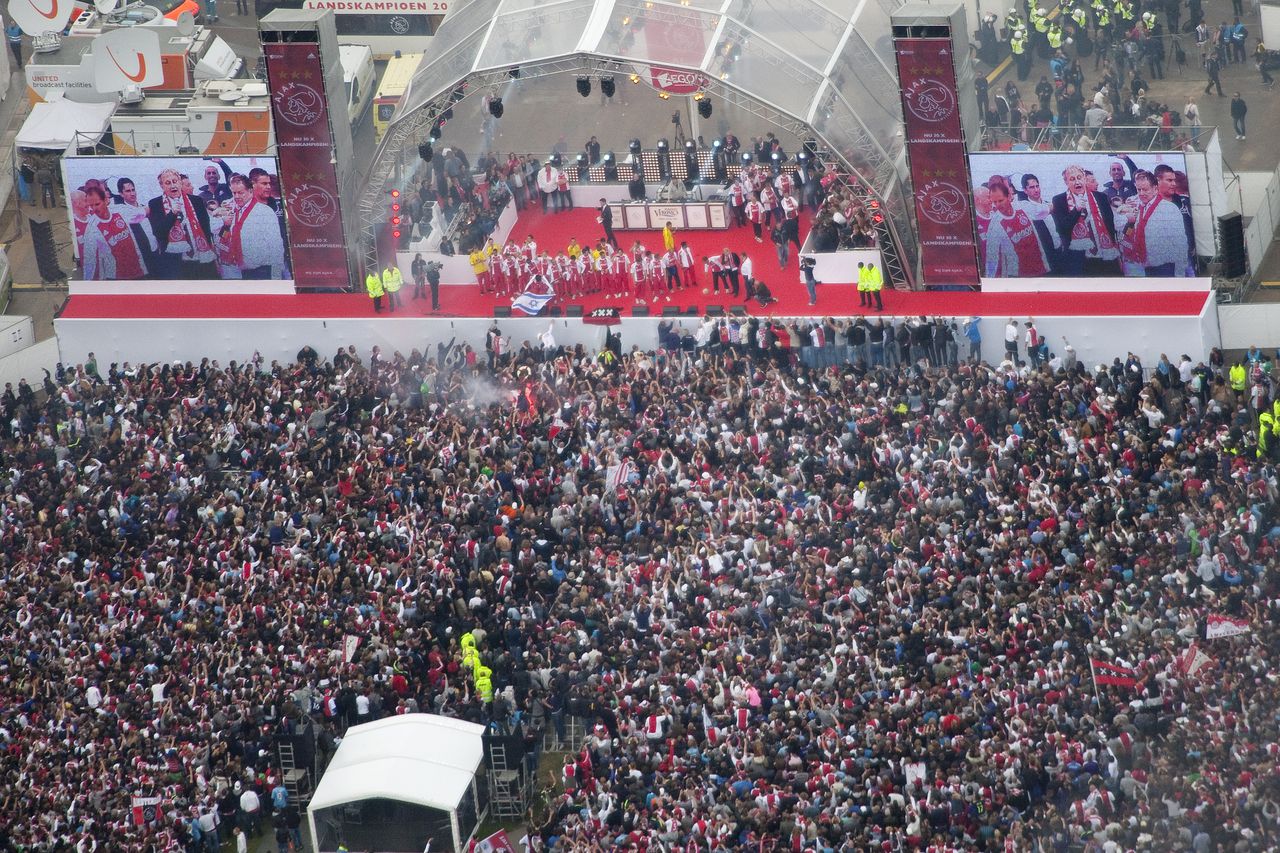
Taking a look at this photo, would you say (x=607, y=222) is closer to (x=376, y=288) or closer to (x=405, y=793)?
(x=376, y=288)

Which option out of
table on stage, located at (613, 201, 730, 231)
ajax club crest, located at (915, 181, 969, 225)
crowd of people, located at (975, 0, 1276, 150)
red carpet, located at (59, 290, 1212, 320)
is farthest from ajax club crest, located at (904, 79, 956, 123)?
crowd of people, located at (975, 0, 1276, 150)

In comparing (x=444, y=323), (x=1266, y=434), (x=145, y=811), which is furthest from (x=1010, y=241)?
(x=145, y=811)

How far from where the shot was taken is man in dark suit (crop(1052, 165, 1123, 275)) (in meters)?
54.8

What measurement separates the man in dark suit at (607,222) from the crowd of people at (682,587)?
16.3 ft

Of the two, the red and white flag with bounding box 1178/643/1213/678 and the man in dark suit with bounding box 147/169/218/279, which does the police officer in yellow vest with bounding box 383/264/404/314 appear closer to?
the man in dark suit with bounding box 147/169/218/279

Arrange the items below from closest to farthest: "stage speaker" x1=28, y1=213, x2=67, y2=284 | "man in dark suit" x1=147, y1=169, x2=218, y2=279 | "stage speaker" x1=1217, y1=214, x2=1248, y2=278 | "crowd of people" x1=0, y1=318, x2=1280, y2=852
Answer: "crowd of people" x1=0, y1=318, x2=1280, y2=852 < "stage speaker" x1=1217, y1=214, x2=1248, y2=278 < "man in dark suit" x1=147, y1=169, x2=218, y2=279 < "stage speaker" x1=28, y1=213, x2=67, y2=284

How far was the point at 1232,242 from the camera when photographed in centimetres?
5538

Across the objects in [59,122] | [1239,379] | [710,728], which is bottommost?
[710,728]

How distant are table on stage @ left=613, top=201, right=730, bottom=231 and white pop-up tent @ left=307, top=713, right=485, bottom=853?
1818 centimetres

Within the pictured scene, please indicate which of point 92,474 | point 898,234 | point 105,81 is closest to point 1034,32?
point 898,234

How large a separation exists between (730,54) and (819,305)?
5932 mm

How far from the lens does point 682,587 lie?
1842 inches

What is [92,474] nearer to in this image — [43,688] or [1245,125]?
[43,688]

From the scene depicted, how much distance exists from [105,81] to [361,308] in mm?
11051
